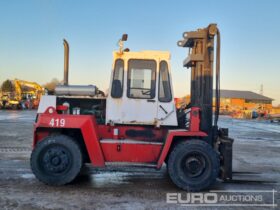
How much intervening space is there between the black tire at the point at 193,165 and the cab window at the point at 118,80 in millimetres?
1592

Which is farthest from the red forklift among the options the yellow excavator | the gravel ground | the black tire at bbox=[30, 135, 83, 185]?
the yellow excavator

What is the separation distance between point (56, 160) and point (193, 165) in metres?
2.70

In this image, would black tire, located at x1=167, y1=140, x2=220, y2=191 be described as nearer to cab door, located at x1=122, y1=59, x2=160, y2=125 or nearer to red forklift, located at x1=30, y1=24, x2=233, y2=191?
red forklift, located at x1=30, y1=24, x2=233, y2=191

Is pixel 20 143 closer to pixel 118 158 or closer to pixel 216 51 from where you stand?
pixel 118 158

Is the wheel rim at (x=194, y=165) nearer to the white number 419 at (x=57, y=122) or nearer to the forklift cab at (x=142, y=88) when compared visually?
the forklift cab at (x=142, y=88)

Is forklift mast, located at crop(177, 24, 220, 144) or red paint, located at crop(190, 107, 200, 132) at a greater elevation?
forklift mast, located at crop(177, 24, 220, 144)

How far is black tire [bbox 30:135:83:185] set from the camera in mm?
7328

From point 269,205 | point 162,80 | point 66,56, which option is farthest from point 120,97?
point 269,205

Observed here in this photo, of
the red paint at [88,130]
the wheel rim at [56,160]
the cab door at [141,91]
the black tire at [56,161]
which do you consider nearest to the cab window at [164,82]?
the cab door at [141,91]

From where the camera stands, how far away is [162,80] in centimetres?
754

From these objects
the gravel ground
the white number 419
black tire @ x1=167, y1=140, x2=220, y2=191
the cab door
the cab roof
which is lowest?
the gravel ground

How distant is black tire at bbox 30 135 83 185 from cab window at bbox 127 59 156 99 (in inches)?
62.8

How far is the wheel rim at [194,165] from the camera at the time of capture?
7262 mm

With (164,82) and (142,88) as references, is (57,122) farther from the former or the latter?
(164,82)
